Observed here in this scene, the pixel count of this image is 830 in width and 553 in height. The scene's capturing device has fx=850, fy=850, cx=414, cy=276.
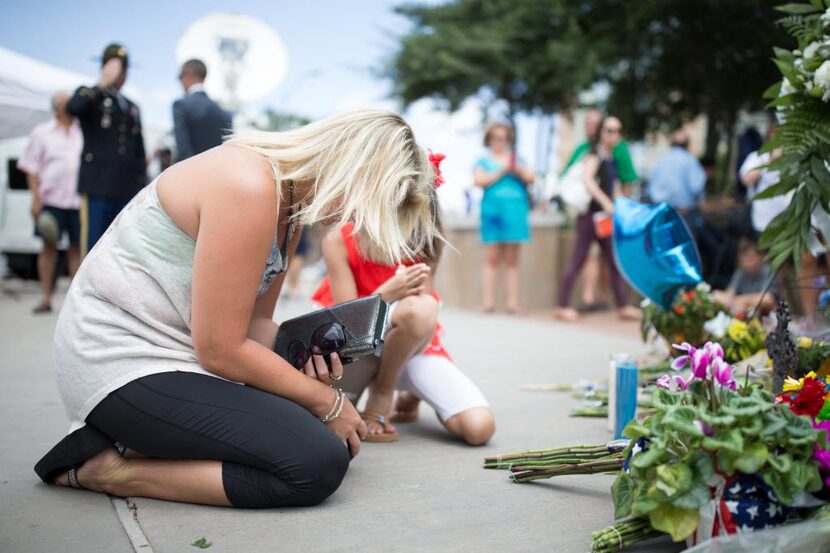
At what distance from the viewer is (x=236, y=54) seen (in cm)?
955

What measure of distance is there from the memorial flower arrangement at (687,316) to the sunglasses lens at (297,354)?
8.08 ft

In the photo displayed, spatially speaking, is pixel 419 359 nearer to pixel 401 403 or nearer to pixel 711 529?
pixel 401 403

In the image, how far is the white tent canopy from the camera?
948 centimetres

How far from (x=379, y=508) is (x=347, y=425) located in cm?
29

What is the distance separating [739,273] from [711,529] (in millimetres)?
5438

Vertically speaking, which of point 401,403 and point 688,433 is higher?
point 688,433

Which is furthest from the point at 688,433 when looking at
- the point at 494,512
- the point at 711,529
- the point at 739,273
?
the point at 739,273

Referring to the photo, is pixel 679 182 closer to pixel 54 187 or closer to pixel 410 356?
Result: pixel 410 356

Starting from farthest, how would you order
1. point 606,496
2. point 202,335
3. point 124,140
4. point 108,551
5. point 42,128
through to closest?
point 42,128
point 124,140
point 606,496
point 202,335
point 108,551

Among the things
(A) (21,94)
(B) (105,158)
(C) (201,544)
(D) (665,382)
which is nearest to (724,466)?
(D) (665,382)

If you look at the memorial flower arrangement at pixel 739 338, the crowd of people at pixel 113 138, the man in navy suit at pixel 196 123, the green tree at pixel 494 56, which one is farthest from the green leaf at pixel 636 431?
the green tree at pixel 494 56

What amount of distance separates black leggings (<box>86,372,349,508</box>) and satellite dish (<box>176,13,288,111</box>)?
7265 millimetres

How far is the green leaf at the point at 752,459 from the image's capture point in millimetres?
1956

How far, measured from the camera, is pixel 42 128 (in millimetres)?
8719
